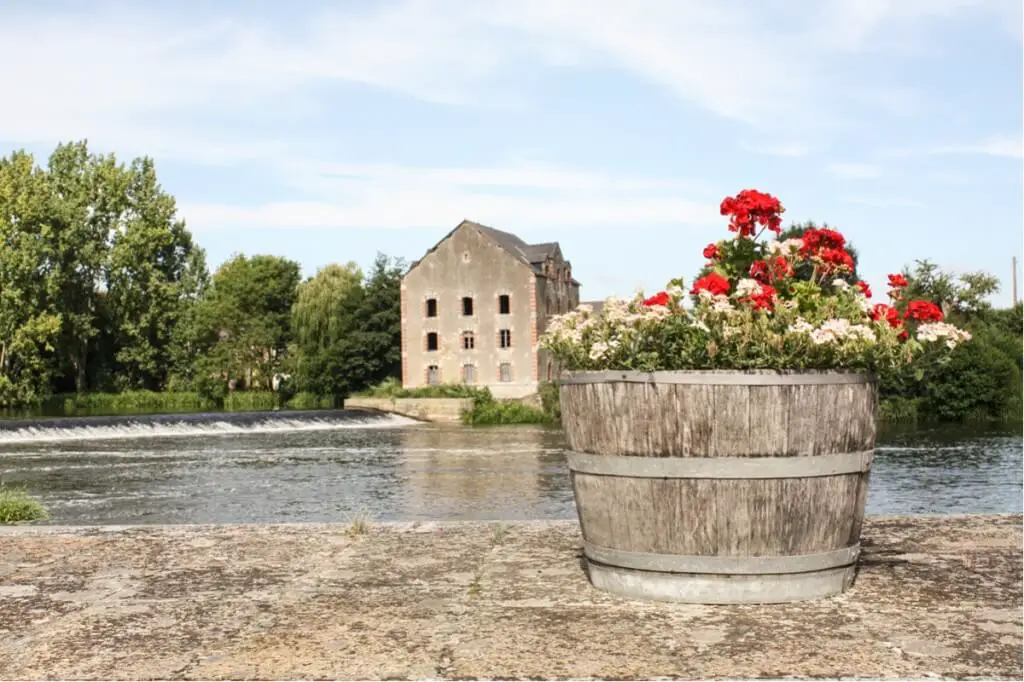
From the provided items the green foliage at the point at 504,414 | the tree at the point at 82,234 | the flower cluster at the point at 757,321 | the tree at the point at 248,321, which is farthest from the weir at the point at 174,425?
the flower cluster at the point at 757,321

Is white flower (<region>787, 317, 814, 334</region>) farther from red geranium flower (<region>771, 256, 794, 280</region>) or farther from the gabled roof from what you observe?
the gabled roof

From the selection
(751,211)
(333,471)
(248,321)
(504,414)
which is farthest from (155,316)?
(751,211)

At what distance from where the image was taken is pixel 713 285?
17.3 ft

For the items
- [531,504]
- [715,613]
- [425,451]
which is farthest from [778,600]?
[425,451]

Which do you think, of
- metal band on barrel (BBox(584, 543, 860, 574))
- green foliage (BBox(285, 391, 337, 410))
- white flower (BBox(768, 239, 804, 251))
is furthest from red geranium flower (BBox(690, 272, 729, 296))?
green foliage (BBox(285, 391, 337, 410))

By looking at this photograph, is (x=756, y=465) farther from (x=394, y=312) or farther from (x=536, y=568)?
(x=394, y=312)

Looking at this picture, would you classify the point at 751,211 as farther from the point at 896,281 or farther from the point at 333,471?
the point at 333,471

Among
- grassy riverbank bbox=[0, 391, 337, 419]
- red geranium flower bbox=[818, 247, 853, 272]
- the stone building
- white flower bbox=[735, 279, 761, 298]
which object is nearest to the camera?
white flower bbox=[735, 279, 761, 298]

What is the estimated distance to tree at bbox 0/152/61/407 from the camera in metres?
51.6

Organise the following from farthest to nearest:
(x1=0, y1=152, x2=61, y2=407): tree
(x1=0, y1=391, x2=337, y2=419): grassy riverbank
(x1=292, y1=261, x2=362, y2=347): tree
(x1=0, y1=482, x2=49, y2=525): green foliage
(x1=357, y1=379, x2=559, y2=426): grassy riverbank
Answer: (x1=292, y1=261, x2=362, y2=347): tree, (x1=0, y1=391, x2=337, y2=419): grassy riverbank, (x1=0, y1=152, x2=61, y2=407): tree, (x1=357, y1=379, x2=559, y2=426): grassy riverbank, (x1=0, y1=482, x2=49, y2=525): green foliage

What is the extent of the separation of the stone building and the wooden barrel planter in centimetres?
5098

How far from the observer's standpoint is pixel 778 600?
4.98 meters

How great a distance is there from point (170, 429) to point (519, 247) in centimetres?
2886

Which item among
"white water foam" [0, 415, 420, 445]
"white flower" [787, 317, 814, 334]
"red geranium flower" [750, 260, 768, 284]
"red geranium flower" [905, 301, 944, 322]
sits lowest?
"white water foam" [0, 415, 420, 445]
